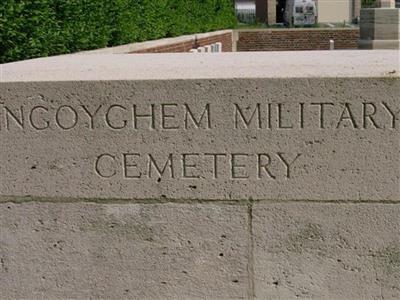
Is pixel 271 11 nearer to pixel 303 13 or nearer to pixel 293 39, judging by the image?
pixel 303 13

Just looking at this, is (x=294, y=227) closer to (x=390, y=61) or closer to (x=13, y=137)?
(x=390, y=61)

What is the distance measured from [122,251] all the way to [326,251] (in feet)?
2.96

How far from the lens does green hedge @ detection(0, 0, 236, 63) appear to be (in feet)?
20.7

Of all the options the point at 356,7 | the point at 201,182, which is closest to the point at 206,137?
the point at 201,182

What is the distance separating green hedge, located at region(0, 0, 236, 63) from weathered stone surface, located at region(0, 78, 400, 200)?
3409mm

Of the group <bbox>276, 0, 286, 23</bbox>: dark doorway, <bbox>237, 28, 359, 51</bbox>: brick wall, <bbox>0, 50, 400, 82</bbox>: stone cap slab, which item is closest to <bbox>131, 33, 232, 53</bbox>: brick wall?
<bbox>237, 28, 359, 51</bbox>: brick wall

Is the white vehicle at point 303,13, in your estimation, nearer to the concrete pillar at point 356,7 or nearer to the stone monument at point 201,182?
the concrete pillar at point 356,7

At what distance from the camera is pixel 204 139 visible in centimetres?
294

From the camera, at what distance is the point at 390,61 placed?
316 centimetres

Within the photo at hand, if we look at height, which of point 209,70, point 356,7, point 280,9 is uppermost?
point 209,70

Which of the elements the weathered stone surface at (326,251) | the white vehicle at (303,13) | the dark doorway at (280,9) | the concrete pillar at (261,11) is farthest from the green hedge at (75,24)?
the dark doorway at (280,9)

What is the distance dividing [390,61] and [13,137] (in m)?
1.74

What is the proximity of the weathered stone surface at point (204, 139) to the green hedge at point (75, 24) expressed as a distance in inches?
134

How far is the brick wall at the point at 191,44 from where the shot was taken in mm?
10842
